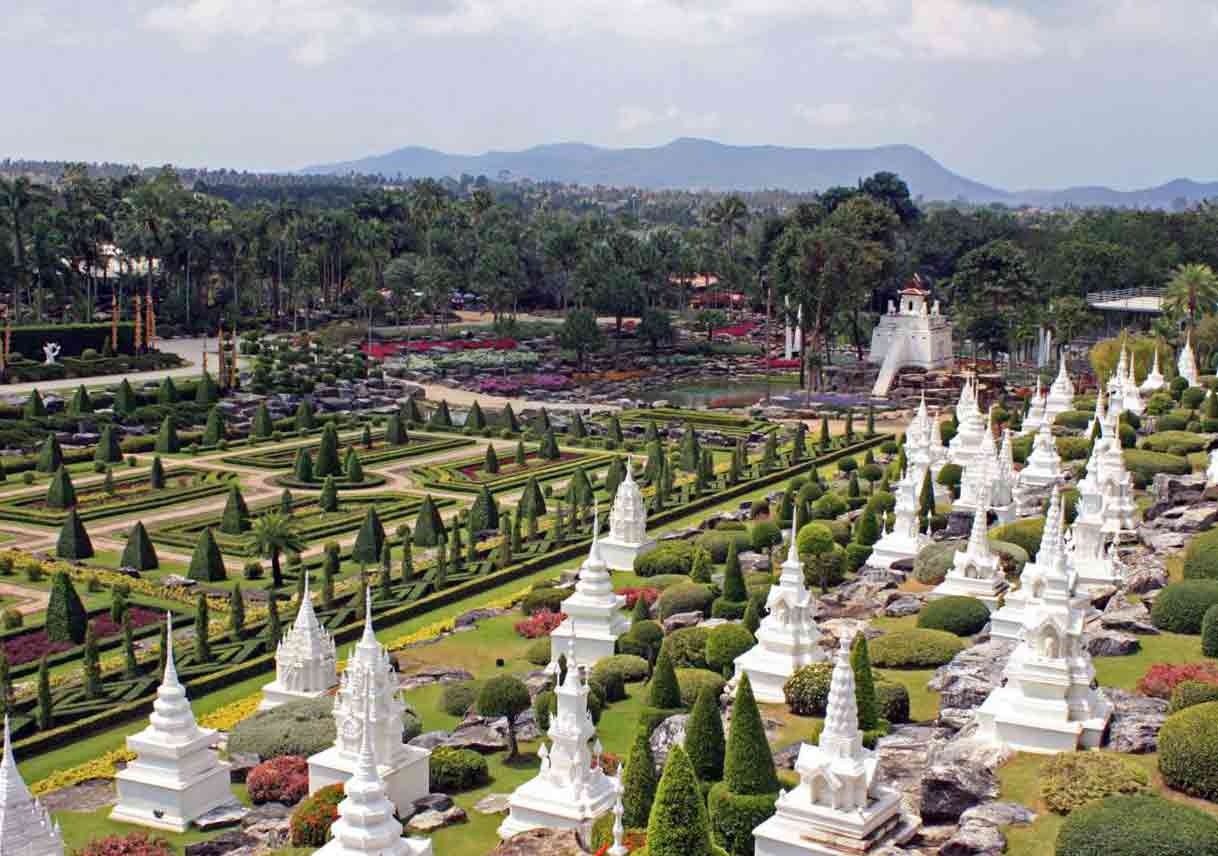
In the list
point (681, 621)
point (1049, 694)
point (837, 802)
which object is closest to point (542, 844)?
point (837, 802)

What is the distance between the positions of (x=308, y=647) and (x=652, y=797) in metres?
13.4

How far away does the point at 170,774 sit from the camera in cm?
3103

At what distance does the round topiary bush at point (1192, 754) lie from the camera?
26.6 m

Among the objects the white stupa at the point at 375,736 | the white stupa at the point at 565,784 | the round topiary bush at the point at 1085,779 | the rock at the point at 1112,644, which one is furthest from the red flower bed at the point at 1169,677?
the white stupa at the point at 375,736

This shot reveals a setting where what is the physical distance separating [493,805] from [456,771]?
1.49 metres

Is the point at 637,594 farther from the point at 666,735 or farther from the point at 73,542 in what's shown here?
the point at 73,542

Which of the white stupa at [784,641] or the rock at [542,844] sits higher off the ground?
the white stupa at [784,641]

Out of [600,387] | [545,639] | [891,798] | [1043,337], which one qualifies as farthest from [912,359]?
[891,798]

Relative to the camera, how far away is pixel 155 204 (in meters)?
120

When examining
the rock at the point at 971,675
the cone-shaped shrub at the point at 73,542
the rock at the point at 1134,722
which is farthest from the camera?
the cone-shaped shrub at the point at 73,542

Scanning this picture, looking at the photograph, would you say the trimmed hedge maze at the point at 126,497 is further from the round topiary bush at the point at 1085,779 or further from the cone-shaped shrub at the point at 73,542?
the round topiary bush at the point at 1085,779

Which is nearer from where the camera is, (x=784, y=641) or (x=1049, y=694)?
(x=1049, y=694)

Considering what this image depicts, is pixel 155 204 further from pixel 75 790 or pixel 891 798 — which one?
pixel 891 798

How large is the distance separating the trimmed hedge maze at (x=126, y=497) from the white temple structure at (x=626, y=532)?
21243 mm
